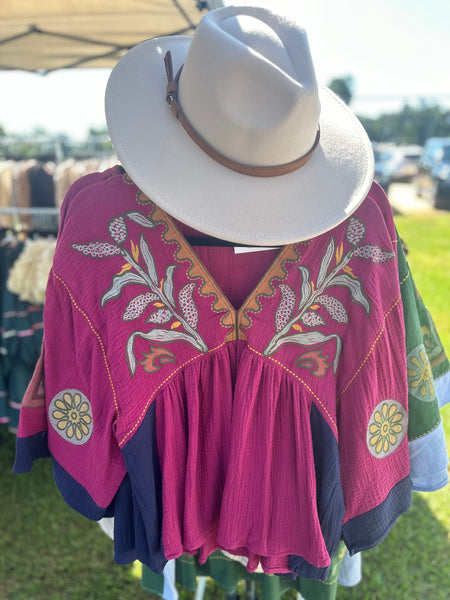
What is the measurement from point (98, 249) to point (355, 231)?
558 mm

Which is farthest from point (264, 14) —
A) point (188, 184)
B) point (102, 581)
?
point (102, 581)

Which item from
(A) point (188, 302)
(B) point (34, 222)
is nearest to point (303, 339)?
(A) point (188, 302)

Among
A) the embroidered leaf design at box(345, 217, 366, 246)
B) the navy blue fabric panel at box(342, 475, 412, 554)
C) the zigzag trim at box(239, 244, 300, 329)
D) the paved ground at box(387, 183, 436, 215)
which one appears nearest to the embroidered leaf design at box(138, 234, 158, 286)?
the zigzag trim at box(239, 244, 300, 329)

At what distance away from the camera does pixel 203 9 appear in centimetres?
167

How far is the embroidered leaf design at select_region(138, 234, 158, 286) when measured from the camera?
0.96 metres

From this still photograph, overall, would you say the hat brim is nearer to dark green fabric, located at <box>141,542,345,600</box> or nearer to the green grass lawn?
dark green fabric, located at <box>141,542,345,600</box>

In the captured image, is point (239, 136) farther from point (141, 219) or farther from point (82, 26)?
point (82, 26)

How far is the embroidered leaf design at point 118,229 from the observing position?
3.16ft

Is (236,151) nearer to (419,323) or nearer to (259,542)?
(419,323)

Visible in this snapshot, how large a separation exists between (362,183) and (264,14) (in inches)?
14.7

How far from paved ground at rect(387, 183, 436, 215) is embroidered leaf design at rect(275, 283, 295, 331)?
10.4 m

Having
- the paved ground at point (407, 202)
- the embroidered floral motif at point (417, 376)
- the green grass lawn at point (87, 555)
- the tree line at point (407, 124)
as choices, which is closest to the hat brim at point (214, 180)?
the embroidered floral motif at point (417, 376)

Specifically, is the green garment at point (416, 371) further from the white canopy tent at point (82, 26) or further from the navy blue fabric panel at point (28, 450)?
the white canopy tent at point (82, 26)

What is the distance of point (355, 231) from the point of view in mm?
993
